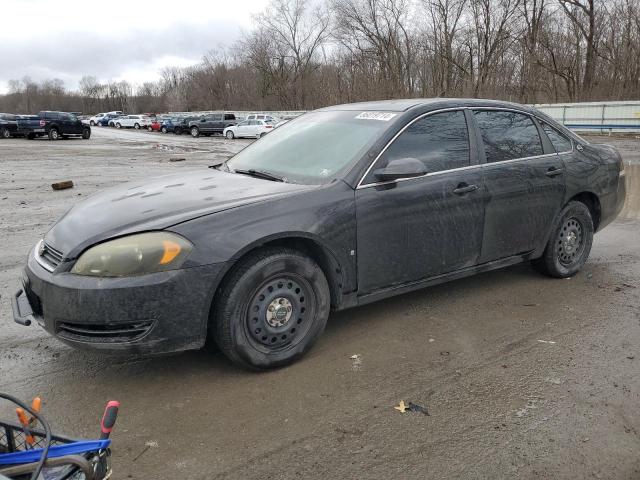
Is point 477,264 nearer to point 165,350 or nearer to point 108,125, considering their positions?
point 165,350

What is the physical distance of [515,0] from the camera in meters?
45.1

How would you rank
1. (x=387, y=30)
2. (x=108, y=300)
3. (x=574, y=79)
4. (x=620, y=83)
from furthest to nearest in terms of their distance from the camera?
(x=387, y=30) < (x=574, y=79) < (x=620, y=83) < (x=108, y=300)

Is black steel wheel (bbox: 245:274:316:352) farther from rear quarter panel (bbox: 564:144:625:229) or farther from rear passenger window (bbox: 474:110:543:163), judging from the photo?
rear quarter panel (bbox: 564:144:625:229)

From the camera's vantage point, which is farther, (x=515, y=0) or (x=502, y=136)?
(x=515, y=0)

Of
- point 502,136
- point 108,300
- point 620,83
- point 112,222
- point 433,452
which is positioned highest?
point 620,83

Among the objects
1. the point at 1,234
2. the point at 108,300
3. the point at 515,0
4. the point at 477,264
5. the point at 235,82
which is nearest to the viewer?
the point at 108,300

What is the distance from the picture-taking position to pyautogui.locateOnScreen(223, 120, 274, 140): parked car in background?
126 ft

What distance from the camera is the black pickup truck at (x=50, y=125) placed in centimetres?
3319

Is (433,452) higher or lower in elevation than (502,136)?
lower

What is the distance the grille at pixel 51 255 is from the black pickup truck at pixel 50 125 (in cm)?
3405

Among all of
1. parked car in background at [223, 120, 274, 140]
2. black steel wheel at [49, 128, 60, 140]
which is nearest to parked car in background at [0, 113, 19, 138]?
black steel wheel at [49, 128, 60, 140]

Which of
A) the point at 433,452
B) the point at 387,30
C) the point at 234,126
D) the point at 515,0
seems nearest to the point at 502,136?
the point at 433,452

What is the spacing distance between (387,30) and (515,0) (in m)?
11.9

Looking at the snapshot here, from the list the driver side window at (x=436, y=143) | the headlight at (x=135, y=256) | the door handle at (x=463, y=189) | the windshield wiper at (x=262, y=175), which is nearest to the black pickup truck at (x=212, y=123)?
the windshield wiper at (x=262, y=175)
